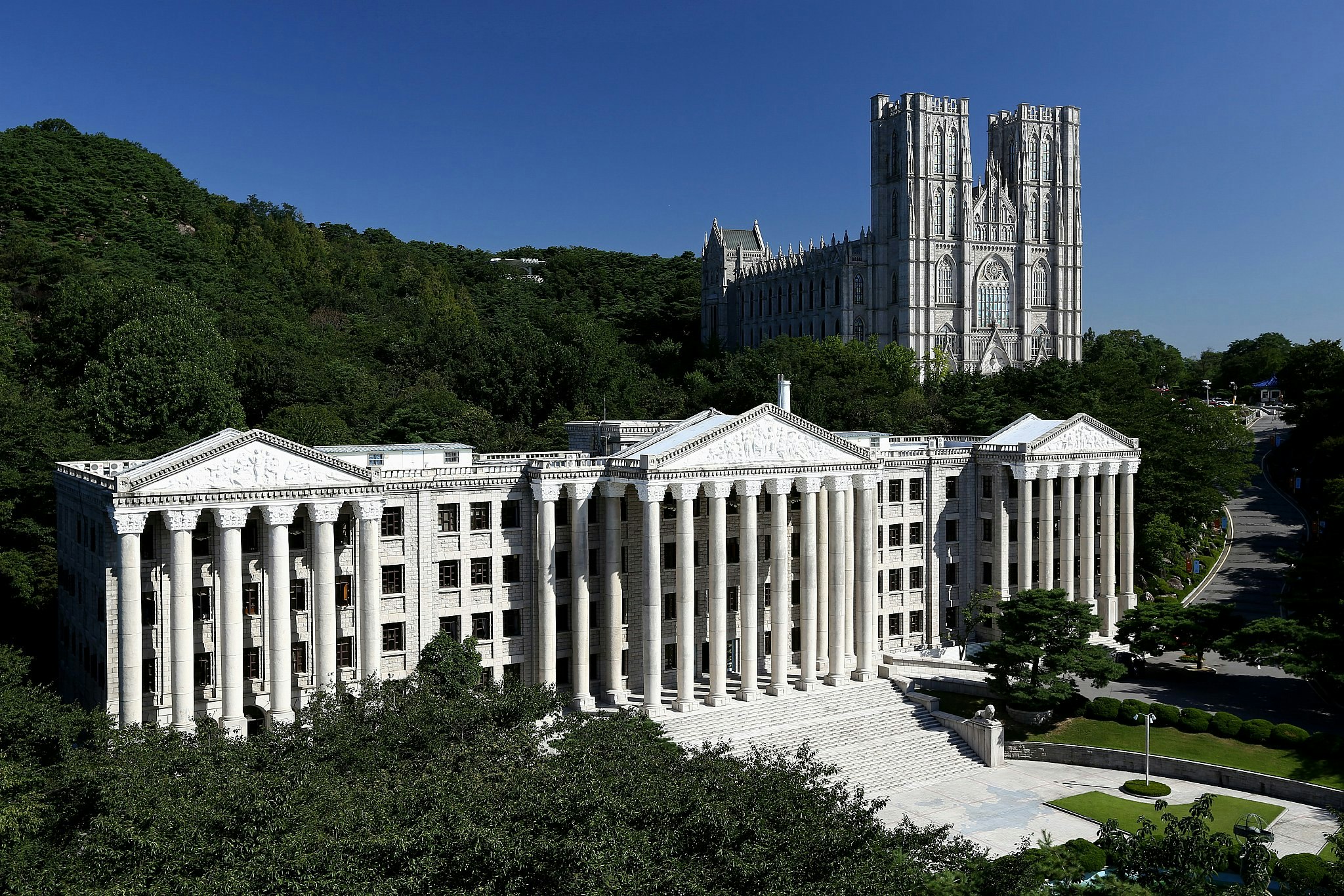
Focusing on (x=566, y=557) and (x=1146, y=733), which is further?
(x=566, y=557)

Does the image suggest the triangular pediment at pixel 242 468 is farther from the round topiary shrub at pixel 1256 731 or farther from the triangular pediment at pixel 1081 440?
the round topiary shrub at pixel 1256 731

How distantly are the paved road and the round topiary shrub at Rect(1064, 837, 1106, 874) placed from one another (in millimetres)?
21132

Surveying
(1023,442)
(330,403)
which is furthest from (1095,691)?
(330,403)

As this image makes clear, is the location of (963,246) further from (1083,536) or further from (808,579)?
(808,579)

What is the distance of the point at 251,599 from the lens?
47281 mm

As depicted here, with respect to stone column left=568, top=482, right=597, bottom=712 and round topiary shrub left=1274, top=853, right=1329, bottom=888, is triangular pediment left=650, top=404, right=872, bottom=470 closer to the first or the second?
stone column left=568, top=482, right=597, bottom=712

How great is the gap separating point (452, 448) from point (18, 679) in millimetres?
21040

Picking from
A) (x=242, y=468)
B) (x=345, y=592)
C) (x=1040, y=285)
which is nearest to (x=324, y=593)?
(x=345, y=592)

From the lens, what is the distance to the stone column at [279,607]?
45.5 meters

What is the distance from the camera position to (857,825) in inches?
1150

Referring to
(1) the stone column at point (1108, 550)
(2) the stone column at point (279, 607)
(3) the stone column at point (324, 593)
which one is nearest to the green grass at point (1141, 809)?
(1) the stone column at point (1108, 550)

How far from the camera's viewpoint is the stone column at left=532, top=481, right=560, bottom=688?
52375 mm

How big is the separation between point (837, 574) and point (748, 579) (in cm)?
553

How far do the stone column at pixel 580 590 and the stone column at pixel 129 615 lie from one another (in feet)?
61.4
